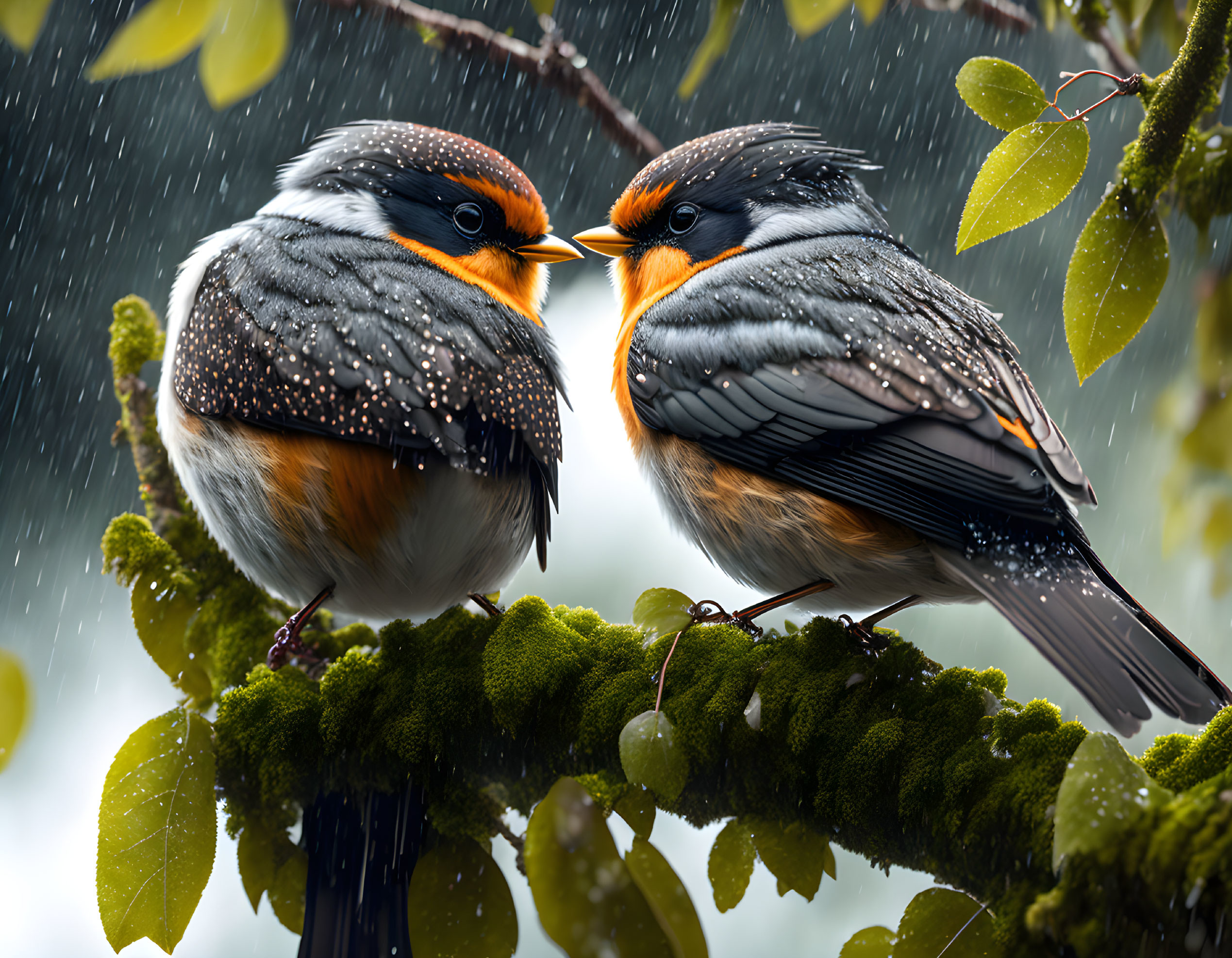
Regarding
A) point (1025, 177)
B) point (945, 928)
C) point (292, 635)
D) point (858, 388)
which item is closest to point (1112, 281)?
point (1025, 177)

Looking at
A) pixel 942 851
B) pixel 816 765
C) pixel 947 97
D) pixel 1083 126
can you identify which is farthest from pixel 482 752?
pixel 947 97

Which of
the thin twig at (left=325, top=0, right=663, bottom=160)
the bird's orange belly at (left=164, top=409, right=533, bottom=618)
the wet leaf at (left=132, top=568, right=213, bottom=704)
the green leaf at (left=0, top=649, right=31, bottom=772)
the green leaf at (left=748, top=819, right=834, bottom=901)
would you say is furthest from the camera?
the thin twig at (left=325, top=0, right=663, bottom=160)

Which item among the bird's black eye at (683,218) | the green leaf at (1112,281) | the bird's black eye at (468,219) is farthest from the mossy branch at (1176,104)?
the bird's black eye at (468,219)

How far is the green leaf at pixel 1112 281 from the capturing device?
847 millimetres

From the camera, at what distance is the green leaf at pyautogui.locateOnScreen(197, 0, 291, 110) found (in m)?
0.46

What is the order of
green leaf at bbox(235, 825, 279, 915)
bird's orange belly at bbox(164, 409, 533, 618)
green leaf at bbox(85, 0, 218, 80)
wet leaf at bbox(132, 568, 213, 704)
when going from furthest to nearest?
1. wet leaf at bbox(132, 568, 213, 704)
2. green leaf at bbox(235, 825, 279, 915)
3. bird's orange belly at bbox(164, 409, 533, 618)
4. green leaf at bbox(85, 0, 218, 80)

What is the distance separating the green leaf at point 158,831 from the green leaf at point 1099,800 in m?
0.78

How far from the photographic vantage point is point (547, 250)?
111 centimetres

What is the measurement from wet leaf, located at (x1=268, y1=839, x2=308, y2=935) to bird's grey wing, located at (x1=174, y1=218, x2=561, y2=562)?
0.49 meters

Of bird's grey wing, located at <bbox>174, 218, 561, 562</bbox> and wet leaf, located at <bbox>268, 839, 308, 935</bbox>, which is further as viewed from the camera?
wet leaf, located at <bbox>268, 839, 308, 935</bbox>

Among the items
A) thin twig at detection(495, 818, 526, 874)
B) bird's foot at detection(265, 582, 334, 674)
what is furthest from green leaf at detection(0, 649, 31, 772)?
thin twig at detection(495, 818, 526, 874)

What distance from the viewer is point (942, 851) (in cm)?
74

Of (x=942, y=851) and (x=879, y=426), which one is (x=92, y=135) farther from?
(x=942, y=851)

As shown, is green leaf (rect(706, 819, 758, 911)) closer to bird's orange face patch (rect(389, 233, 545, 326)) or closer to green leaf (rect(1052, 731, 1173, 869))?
green leaf (rect(1052, 731, 1173, 869))
